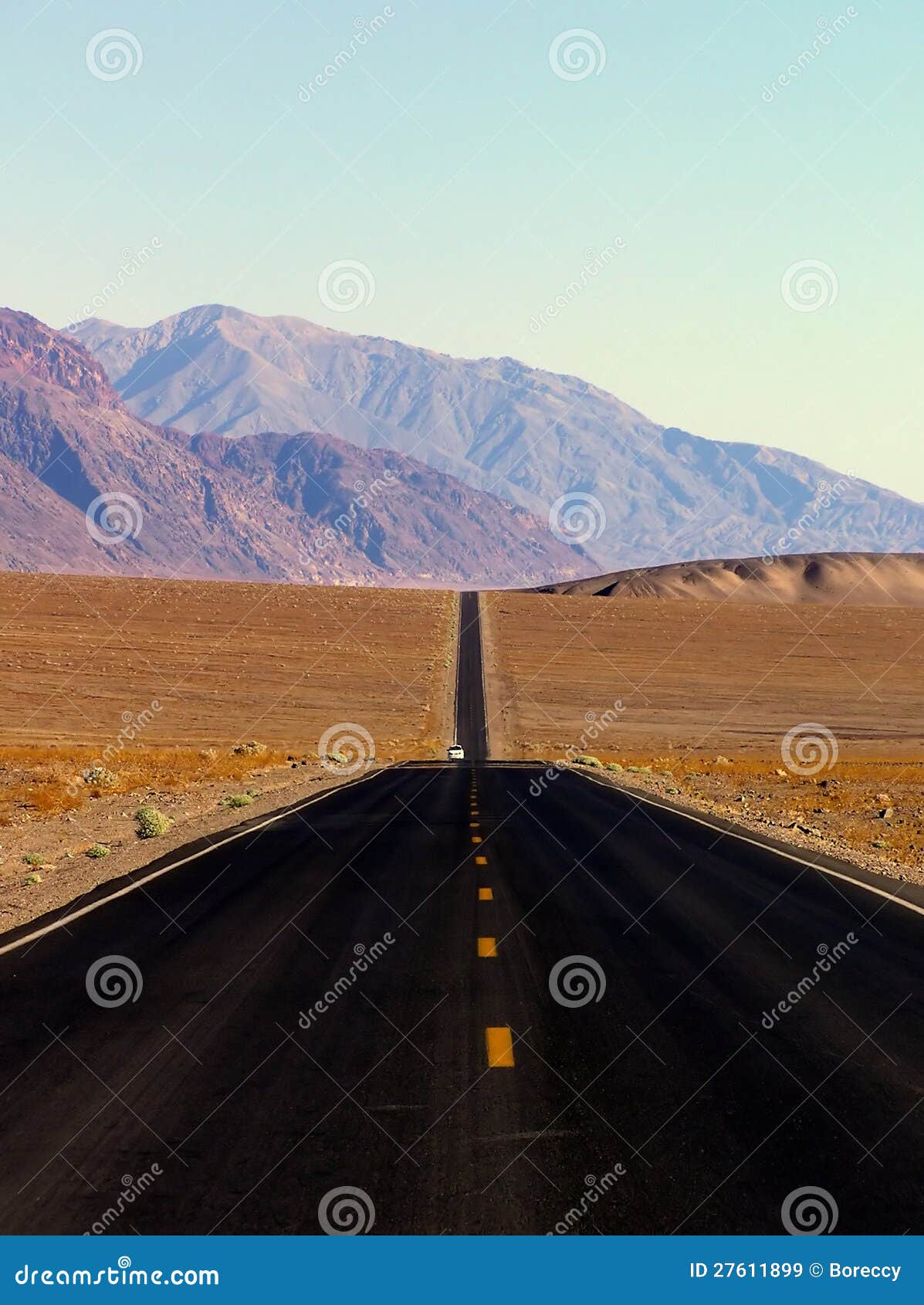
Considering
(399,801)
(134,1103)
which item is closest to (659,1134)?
(134,1103)

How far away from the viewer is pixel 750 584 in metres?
188

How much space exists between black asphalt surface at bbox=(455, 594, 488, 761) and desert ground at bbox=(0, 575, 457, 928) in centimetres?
131

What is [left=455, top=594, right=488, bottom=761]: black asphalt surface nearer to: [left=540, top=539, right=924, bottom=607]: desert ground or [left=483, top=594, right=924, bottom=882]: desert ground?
[left=483, top=594, right=924, bottom=882]: desert ground

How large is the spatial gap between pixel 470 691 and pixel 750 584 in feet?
361

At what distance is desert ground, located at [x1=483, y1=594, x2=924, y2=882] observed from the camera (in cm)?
3195

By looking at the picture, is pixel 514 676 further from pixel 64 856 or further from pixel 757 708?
pixel 64 856

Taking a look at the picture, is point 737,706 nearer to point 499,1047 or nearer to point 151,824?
point 151,824

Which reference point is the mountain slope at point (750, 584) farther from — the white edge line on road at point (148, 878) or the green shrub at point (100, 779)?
the white edge line on road at point (148, 878)

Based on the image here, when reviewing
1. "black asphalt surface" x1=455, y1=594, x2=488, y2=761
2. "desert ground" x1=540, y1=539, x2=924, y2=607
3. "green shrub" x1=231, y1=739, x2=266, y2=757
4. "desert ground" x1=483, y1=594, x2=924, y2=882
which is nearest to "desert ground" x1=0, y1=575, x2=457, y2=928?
"green shrub" x1=231, y1=739, x2=266, y2=757

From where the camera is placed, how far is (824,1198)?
21.9 feet

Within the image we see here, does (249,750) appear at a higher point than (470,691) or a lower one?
lower

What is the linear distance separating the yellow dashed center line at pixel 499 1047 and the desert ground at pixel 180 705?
7.40m

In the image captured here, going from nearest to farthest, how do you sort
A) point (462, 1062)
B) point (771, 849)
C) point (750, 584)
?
point (462, 1062)
point (771, 849)
point (750, 584)

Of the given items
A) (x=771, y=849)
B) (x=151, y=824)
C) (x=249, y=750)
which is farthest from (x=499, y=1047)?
(x=249, y=750)
